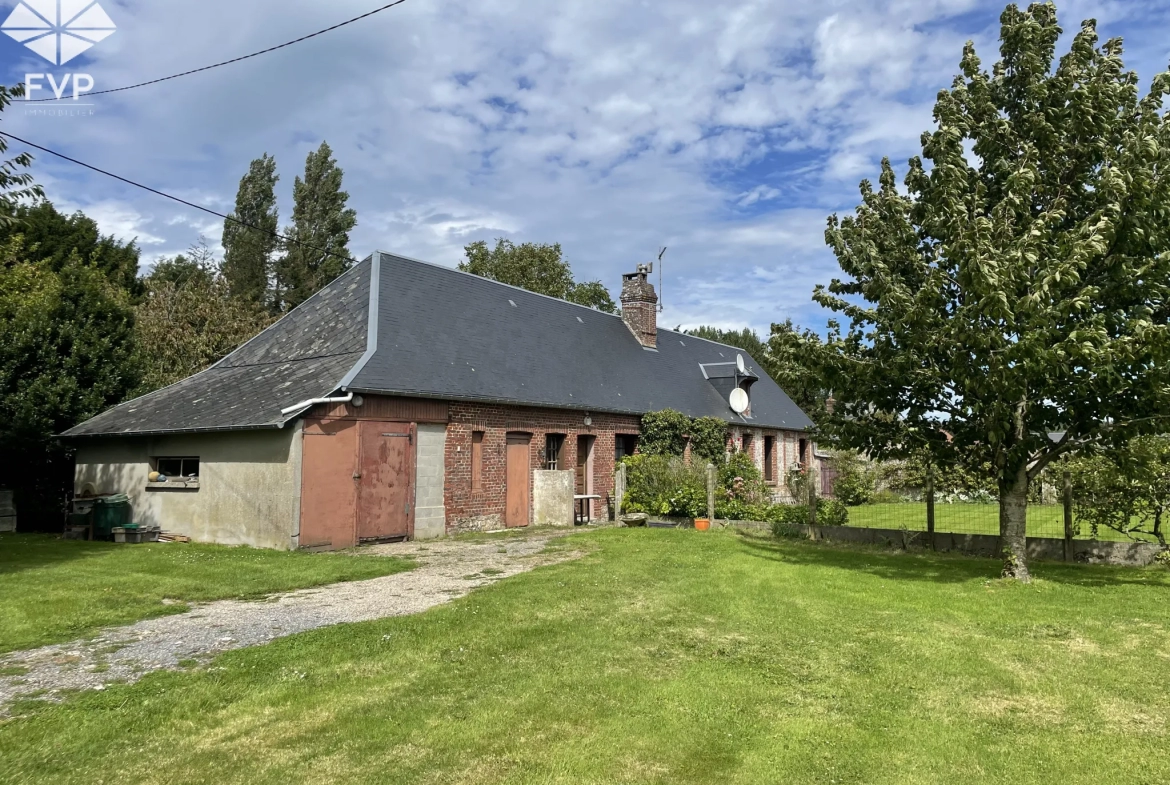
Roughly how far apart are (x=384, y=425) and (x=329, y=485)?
159cm

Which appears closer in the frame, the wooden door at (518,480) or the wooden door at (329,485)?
the wooden door at (329,485)

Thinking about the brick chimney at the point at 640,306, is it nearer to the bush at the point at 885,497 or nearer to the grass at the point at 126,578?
the bush at the point at 885,497

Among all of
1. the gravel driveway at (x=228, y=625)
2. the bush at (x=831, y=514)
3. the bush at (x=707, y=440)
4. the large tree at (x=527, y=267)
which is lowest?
the gravel driveway at (x=228, y=625)

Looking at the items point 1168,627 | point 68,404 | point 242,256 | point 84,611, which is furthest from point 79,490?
point 242,256

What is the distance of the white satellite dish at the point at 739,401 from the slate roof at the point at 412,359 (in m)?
3.24

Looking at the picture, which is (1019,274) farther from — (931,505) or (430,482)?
(430,482)

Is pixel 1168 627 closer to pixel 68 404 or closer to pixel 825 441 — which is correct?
pixel 825 441

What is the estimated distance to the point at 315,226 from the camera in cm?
4019

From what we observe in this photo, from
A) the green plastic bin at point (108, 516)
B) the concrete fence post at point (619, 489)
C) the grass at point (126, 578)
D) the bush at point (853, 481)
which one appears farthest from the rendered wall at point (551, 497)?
the bush at point (853, 481)

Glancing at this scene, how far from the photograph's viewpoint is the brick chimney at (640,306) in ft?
84.8

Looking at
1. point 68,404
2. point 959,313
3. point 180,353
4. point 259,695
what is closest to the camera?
point 259,695

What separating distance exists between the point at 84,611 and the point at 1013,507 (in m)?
11.0

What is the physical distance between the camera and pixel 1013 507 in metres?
9.77

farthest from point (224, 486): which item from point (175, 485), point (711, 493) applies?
point (711, 493)
